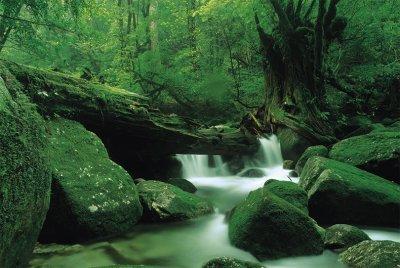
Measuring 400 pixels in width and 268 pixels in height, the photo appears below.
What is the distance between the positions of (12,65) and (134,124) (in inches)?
100.0

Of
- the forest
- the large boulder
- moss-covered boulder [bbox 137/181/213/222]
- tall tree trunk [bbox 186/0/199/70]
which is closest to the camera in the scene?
the forest

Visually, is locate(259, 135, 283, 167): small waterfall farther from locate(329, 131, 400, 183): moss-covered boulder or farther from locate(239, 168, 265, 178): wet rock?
locate(329, 131, 400, 183): moss-covered boulder

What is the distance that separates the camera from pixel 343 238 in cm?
488

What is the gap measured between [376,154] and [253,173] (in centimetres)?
418

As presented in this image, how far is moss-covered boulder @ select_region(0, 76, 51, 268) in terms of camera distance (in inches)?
112

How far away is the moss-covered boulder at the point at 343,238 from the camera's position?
15.8 feet

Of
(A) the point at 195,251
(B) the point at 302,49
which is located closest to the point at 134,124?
(A) the point at 195,251

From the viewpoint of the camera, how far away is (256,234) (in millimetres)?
4777

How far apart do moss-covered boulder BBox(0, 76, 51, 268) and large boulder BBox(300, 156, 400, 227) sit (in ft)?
13.9

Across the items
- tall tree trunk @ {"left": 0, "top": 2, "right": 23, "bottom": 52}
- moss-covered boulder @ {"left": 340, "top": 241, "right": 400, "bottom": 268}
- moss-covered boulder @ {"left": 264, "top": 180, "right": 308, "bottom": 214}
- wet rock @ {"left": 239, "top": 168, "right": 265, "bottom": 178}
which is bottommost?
moss-covered boulder @ {"left": 340, "top": 241, "right": 400, "bottom": 268}

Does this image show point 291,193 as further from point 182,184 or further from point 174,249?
point 182,184

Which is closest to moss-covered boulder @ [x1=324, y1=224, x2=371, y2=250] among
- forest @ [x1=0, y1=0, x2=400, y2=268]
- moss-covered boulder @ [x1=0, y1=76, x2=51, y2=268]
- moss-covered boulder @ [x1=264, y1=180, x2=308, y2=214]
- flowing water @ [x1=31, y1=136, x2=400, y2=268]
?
forest @ [x1=0, y1=0, x2=400, y2=268]

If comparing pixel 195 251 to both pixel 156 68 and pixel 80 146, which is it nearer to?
pixel 80 146

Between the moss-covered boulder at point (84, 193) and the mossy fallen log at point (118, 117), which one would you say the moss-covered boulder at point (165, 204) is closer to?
the moss-covered boulder at point (84, 193)
